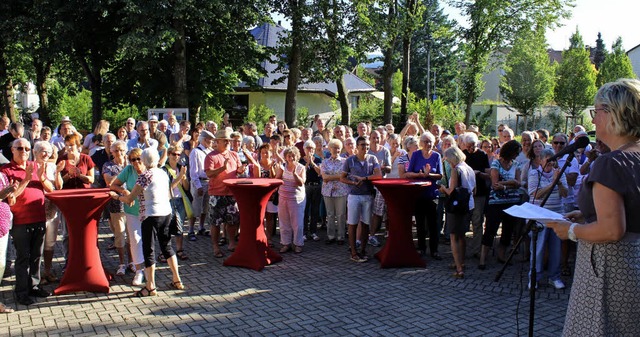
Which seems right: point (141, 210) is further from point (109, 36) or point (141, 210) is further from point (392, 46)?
point (392, 46)

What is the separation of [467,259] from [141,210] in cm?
490

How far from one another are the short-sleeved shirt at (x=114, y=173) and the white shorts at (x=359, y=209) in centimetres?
328

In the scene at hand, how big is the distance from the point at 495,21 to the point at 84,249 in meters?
19.9

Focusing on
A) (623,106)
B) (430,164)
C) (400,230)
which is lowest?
(400,230)

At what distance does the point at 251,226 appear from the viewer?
301 inches

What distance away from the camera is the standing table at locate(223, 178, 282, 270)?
7.53 meters

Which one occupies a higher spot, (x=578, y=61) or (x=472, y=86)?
(x=578, y=61)

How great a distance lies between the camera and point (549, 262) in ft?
22.5

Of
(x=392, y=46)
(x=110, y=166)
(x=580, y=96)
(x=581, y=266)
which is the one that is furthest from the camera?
(x=580, y=96)

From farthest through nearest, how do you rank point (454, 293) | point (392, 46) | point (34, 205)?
1. point (392, 46)
2. point (454, 293)
3. point (34, 205)

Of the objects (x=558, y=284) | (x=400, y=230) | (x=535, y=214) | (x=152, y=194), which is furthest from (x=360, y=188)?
(x=535, y=214)

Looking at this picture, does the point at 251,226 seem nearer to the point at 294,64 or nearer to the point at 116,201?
the point at 116,201

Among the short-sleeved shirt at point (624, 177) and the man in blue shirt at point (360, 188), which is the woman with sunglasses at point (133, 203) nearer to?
the man in blue shirt at point (360, 188)

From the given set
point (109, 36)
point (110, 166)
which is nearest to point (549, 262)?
point (110, 166)
